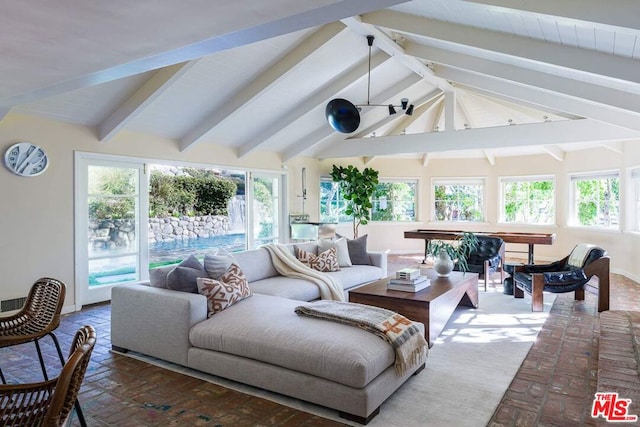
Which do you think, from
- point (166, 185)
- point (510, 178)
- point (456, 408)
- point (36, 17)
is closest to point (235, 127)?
point (166, 185)

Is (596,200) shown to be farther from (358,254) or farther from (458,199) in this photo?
(358,254)

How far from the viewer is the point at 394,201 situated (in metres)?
10.7

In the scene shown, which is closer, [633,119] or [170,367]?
[170,367]

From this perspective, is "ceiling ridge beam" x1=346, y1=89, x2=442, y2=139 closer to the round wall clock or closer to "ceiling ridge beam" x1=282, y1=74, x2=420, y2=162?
"ceiling ridge beam" x1=282, y1=74, x2=420, y2=162

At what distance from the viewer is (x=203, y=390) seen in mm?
2930

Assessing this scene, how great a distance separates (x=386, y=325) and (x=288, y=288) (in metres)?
1.69

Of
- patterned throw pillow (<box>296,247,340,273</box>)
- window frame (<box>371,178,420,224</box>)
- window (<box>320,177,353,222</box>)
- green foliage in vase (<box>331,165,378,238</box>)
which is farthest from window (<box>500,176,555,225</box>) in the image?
patterned throw pillow (<box>296,247,340,273</box>)

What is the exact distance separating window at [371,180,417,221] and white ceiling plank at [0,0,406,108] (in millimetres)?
8401

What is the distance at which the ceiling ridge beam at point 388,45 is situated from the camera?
14.7 feet

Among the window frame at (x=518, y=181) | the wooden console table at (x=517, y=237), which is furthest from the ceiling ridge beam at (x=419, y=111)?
the window frame at (x=518, y=181)

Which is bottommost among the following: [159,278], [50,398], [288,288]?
[288,288]

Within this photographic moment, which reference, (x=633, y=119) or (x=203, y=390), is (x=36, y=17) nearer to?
(x=203, y=390)

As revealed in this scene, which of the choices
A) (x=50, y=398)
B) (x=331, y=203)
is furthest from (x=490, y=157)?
(x=50, y=398)

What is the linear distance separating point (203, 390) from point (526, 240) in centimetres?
620
